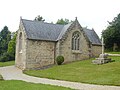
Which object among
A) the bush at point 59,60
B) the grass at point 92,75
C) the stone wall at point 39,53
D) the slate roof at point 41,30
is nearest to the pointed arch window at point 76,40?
the slate roof at point 41,30

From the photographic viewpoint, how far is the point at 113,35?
169ft

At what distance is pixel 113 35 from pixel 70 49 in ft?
54.1

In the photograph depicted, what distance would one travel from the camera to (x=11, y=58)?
189 feet

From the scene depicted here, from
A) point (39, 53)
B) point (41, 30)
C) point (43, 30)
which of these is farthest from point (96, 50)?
point (39, 53)

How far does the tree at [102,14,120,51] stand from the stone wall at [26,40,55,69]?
18529 mm

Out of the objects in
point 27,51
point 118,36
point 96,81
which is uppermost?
point 118,36

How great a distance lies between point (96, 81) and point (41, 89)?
6.01 metres

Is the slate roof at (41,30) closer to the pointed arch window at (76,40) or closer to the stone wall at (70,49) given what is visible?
the stone wall at (70,49)

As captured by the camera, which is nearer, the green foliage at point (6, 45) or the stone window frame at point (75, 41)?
the stone window frame at point (75, 41)

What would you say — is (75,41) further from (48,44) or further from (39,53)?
(39,53)

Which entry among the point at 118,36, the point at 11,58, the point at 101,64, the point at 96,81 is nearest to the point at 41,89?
the point at 96,81

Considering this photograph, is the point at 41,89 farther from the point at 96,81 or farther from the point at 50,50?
the point at 50,50

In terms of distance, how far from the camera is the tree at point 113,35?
51.6m

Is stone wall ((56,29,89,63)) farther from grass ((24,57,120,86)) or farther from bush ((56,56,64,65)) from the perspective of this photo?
grass ((24,57,120,86))
